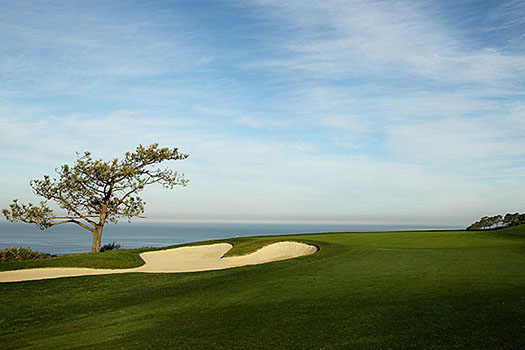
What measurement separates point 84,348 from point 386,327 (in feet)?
16.3

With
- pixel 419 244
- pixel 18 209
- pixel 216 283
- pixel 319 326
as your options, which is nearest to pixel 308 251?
pixel 419 244

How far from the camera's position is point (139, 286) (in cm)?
1244

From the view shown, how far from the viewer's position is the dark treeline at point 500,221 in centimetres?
4119

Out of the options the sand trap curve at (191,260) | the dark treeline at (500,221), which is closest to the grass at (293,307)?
the sand trap curve at (191,260)

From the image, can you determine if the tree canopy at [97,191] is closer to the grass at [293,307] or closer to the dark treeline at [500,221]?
the grass at [293,307]

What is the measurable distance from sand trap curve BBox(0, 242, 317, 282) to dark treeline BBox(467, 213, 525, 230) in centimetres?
2963

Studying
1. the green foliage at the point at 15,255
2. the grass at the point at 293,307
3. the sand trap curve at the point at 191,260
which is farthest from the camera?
the green foliage at the point at 15,255

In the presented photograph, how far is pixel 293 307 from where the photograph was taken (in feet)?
26.9

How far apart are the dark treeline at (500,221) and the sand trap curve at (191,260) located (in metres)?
29.6

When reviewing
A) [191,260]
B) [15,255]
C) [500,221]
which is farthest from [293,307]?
[500,221]

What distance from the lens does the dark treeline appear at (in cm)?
4119

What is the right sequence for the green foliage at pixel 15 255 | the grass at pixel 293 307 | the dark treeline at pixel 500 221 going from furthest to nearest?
the dark treeline at pixel 500 221 → the green foliage at pixel 15 255 → the grass at pixel 293 307

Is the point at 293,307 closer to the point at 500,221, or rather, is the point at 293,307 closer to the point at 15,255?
the point at 15,255

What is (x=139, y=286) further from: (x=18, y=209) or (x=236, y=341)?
(x=18, y=209)
